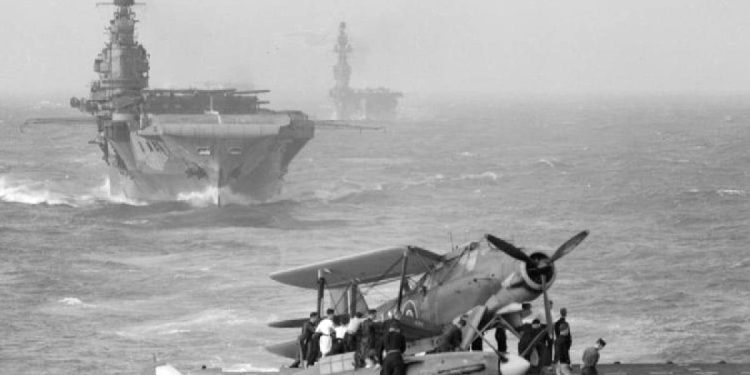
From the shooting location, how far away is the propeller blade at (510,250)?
27031 millimetres

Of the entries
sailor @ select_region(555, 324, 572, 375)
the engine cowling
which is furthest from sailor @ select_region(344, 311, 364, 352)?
sailor @ select_region(555, 324, 572, 375)

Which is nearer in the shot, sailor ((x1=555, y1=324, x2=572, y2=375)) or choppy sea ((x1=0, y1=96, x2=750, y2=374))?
sailor ((x1=555, y1=324, x2=572, y2=375))

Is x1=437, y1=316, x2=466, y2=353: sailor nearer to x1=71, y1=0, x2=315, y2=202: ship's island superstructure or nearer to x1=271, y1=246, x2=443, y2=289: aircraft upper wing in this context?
x1=271, y1=246, x2=443, y2=289: aircraft upper wing

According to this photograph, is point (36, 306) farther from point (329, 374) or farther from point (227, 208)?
point (227, 208)

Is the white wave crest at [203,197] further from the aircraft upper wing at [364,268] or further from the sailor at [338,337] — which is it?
the sailor at [338,337]

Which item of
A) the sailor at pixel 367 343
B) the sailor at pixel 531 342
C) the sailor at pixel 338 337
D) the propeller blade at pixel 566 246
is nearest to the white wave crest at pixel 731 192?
the sailor at pixel 338 337

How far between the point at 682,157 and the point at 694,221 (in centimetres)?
6183

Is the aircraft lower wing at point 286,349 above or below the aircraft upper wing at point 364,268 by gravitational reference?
below

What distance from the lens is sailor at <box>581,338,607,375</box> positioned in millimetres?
27641

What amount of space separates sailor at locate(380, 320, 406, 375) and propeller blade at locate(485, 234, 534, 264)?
8.84 ft

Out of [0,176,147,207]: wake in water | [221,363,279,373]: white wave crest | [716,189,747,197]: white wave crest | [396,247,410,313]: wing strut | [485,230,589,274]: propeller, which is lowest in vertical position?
[0,176,147,207]: wake in water

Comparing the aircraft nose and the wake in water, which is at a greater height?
the aircraft nose

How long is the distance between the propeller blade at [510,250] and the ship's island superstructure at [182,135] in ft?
227

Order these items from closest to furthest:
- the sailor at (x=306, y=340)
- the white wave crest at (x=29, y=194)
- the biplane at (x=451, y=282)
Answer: the biplane at (x=451, y=282) → the sailor at (x=306, y=340) → the white wave crest at (x=29, y=194)
